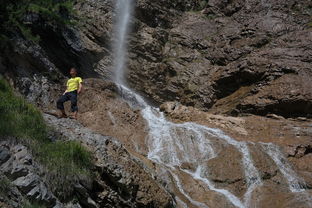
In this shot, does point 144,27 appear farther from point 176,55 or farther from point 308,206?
point 308,206

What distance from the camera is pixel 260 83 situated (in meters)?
21.8

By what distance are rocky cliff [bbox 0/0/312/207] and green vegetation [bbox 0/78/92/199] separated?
8.1 inches

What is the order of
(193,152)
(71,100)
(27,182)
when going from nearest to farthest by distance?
(27,182) < (71,100) < (193,152)

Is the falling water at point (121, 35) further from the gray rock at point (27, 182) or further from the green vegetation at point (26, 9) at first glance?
the gray rock at point (27, 182)

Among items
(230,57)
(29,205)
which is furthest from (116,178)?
(230,57)

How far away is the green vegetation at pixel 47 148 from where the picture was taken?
6.88 metres

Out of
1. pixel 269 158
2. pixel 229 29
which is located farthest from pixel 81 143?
pixel 229 29

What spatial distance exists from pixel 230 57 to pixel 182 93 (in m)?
4.09

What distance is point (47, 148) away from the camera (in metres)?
7.41

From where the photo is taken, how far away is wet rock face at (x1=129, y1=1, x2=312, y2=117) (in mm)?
20922

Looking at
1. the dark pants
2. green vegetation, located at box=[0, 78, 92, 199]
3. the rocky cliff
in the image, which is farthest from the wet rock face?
green vegetation, located at box=[0, 78, 92, 199]

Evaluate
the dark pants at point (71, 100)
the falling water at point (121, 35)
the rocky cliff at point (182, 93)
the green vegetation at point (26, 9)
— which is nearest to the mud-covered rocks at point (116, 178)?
the rocky cliff at point (182, 93)

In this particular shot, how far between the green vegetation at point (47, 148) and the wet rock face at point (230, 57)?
1435 cm

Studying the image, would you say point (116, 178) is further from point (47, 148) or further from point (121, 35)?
point (121, 35)
